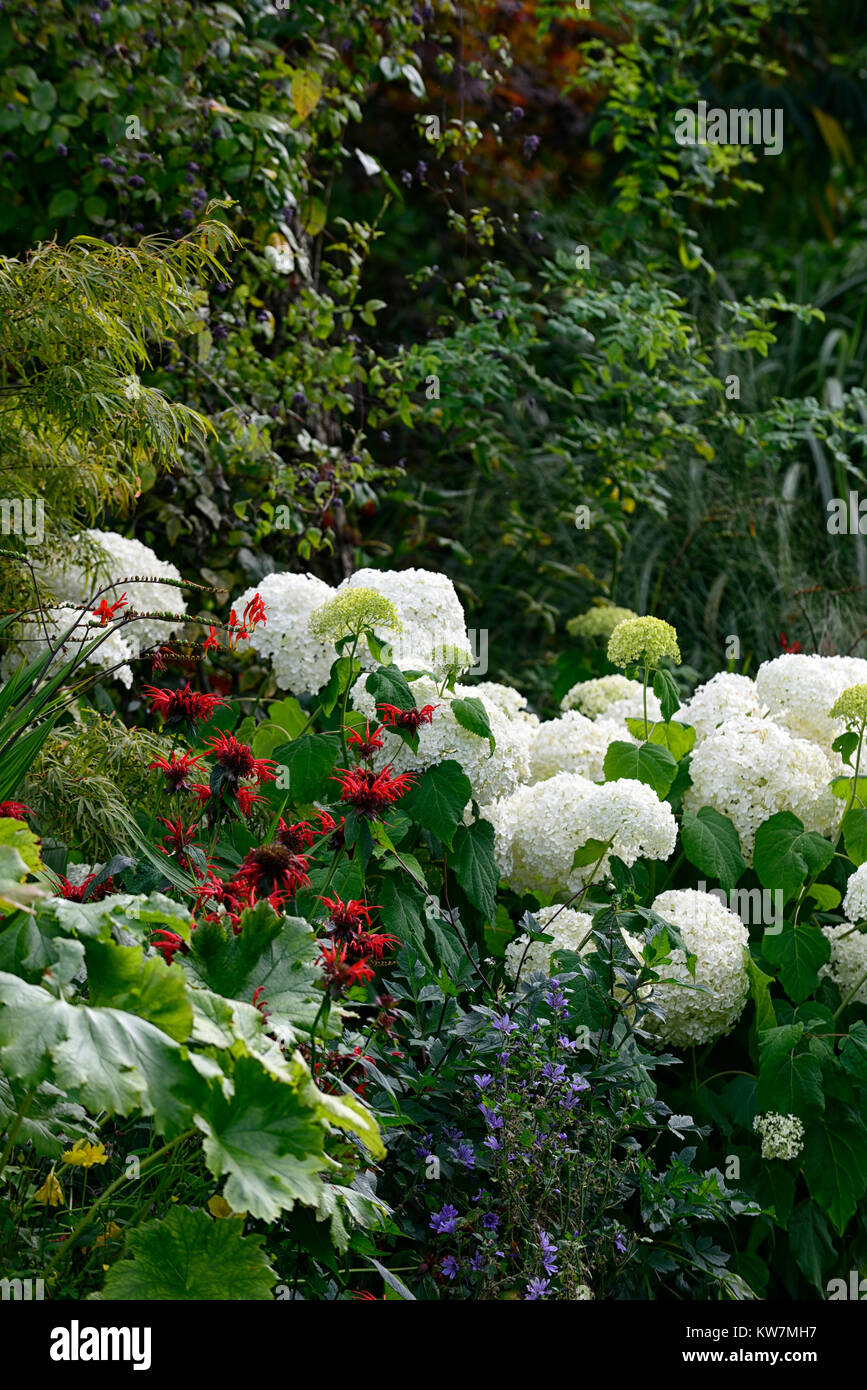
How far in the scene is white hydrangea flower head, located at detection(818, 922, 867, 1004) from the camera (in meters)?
2.54

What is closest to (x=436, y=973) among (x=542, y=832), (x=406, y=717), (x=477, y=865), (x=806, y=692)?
(x=477, y=865)

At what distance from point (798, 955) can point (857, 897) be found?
6.2 inches

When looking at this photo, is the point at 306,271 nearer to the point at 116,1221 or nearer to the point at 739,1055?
the point at 739,1055

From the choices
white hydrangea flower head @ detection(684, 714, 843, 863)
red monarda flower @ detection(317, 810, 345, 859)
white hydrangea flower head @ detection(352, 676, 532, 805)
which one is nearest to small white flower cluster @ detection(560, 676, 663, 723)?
white hydrangea flower head @ detection(684, 714, 843, 863)

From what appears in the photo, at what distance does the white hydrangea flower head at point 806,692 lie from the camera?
2.83 metres

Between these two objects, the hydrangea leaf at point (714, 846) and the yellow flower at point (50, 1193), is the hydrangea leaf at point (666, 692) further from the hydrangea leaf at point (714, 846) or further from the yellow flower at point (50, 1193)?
the yellow flower at point (50, 1193)

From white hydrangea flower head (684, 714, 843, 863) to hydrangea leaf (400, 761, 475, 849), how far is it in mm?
595

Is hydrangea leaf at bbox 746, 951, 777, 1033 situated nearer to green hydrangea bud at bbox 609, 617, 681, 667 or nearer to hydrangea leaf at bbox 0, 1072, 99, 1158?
green hydrangea bud at bbox 609, 617, 681, 667

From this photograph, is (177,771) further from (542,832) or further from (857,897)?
(857,897)

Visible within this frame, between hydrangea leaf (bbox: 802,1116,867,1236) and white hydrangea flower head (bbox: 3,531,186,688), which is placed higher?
white hydrangea flower head (bbox: 3,531,186,688)

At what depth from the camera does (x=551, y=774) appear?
2936mm

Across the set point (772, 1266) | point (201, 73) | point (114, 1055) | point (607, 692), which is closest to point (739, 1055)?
point (772, 1266)

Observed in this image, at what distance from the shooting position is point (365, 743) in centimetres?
210
